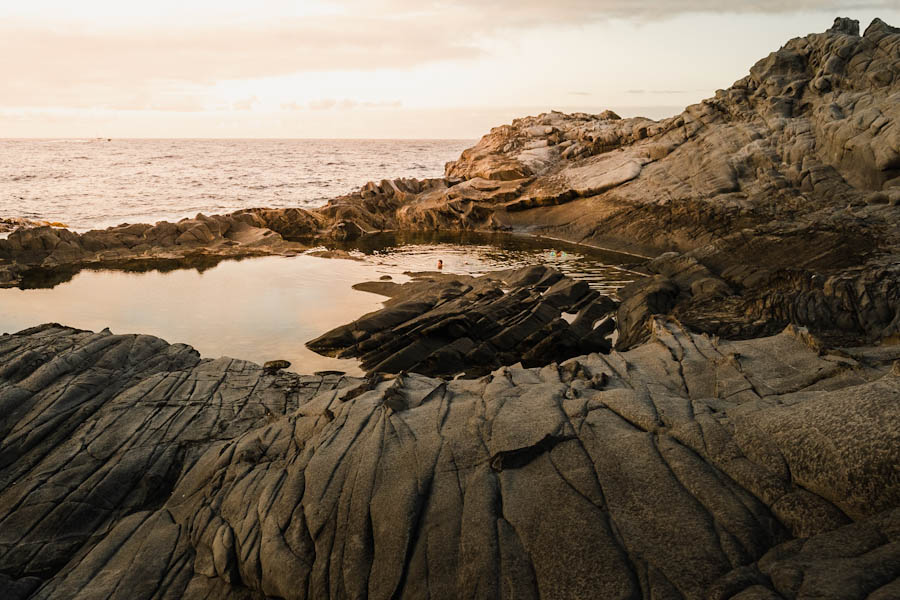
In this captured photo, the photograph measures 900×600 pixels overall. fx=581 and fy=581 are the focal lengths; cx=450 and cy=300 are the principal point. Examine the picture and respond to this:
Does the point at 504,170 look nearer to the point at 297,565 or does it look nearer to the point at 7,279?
the point at 7,279

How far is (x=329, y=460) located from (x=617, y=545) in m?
3.87

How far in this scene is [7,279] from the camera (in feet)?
89.5

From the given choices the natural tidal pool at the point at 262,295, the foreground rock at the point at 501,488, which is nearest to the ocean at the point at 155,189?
the natural tidal pool at the point at 262,295

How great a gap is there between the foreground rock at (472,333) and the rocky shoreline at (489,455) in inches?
3.5

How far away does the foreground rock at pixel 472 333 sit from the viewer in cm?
1678

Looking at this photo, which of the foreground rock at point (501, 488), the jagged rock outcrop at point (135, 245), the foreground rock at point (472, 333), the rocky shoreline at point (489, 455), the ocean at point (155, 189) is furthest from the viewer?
the ocean at point (155, 189)

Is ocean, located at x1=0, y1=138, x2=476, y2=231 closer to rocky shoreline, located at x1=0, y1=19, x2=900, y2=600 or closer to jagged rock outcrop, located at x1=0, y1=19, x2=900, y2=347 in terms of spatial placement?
jagged rock outcrop, located at x1=0, y1=19, x2=900, y2=347

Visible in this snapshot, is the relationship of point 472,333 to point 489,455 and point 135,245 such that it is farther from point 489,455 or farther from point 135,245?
point 135,245

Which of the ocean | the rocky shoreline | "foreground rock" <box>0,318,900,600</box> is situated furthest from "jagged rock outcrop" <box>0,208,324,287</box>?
"foreground rock" <box>0,318,900,600</box>

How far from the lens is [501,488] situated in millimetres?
6828

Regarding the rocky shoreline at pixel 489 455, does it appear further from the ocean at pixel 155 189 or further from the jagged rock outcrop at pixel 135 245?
the ocean at pixel 155 189

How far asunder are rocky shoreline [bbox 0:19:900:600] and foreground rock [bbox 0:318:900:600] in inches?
1.1

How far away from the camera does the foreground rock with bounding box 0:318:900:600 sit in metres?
5.60

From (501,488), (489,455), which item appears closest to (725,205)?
(489,455)
